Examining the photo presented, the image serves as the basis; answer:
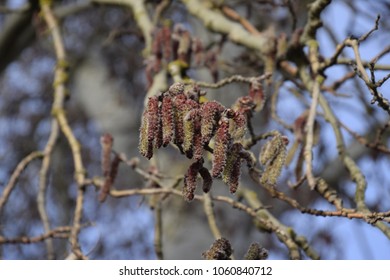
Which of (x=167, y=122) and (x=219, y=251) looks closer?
(x=167, y=122)

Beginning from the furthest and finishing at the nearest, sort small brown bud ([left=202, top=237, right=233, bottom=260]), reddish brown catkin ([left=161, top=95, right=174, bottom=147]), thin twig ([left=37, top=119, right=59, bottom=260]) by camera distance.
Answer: thin twig ([left=37, top=119, right=59, bottom=260]) → small brown bud ([left=202, top=237, right=233, bottom=260]) → reddish brown catkin ([left=161, top=95, right=174, bottom=147])

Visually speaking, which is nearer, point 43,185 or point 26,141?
point 43,185

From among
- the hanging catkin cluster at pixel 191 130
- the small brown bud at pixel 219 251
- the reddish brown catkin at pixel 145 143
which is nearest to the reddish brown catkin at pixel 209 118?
the hanging catkin cluster at pixel 191 130

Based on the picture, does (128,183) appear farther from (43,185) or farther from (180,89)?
(180,89)

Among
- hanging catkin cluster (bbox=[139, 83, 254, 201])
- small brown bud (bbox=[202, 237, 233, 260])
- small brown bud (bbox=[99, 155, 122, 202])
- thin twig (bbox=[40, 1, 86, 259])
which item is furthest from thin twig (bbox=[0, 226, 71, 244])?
hanging catkin cluster (bbox=[139, 83, 254, 201])

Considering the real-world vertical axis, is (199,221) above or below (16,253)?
below

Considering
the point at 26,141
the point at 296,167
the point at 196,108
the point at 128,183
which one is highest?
the point at 26,141

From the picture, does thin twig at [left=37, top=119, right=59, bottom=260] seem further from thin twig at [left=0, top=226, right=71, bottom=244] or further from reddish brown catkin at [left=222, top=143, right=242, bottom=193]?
reddish brown catkin at [left=222, top=143, right=242, bottom=193]

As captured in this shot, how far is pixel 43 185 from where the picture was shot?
2.67 m

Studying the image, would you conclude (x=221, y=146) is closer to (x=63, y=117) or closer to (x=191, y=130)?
(x=191, y=130)

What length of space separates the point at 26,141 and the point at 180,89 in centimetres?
551

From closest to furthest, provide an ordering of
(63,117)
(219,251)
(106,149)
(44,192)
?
(219,251)
(106,149)
(44,192)
(63,117)

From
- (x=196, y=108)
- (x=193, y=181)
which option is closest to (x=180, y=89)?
(x=196, y=108)

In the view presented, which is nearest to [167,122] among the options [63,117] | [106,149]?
[106,149]
